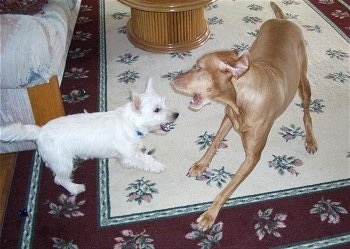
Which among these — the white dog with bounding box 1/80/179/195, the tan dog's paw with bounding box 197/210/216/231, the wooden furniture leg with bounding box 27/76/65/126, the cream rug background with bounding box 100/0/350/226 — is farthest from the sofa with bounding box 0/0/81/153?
the tan dog's paw with bounding box 197/210/216/231

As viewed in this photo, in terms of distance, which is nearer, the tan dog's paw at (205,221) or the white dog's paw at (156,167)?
the tan dog's paw at (205,221)

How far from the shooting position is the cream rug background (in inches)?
81.9

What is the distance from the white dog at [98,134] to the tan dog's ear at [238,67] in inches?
19.1

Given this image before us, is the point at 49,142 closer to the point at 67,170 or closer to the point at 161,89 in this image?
the point at 67,170

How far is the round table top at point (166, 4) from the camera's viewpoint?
9.00ft

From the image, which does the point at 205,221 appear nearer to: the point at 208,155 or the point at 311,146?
the point at 208,155

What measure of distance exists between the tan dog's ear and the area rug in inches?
29.8

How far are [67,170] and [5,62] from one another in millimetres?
615

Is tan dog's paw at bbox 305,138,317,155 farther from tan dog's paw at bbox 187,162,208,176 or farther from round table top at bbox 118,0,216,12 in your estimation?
round table top at bbox 118,0,216,12

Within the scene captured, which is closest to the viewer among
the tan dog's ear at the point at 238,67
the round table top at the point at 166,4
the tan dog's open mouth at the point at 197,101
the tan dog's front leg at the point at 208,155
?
the tan dog's ear at the point at 238,67

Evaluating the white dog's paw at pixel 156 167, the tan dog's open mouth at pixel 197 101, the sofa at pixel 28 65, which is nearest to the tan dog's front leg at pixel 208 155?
the white dog's paw at pixel 156 167

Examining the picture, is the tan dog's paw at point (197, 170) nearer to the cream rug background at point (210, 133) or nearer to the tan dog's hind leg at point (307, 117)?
the cream rug background at point (210, 133)

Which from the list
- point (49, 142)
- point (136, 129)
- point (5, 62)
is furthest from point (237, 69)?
point (5, 62)

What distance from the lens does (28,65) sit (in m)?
1.94
